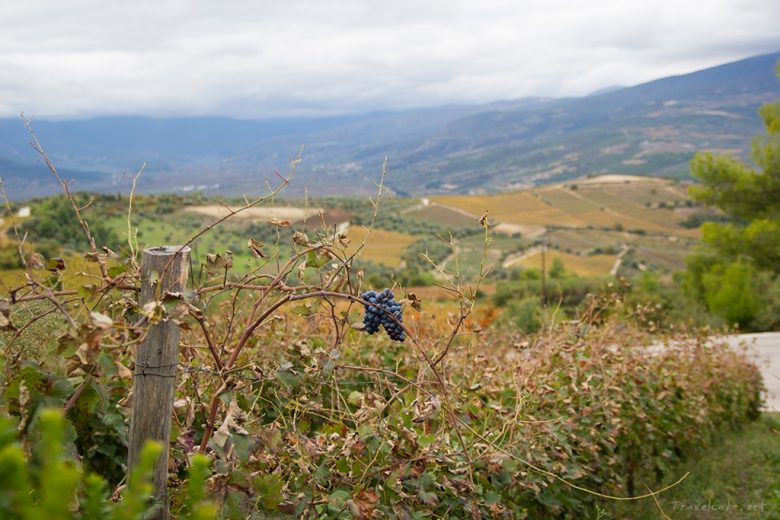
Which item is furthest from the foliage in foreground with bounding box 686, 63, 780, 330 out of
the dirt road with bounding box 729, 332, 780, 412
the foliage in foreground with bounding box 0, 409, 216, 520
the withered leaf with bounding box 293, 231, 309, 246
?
the foliage in foreground with bounding box 0, 409, 216, 520

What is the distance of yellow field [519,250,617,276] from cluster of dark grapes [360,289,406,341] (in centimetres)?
4396

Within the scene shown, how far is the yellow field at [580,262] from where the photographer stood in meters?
46.0

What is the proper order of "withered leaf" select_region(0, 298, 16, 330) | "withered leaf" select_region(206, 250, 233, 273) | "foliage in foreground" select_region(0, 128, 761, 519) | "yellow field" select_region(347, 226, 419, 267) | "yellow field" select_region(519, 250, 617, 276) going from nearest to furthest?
"withered leaf" select_region(0, 298, 16, 330) < "foliage in foreground" select_region(0, 128, 761, 519) < "withered leaf" select_region(206, 250, 233, 273) < "yellow field" select_region(347, 226, 419, 267) < "yellow field" select_region(519, 250, 617, 276)

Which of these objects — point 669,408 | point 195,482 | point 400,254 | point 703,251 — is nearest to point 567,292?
point 703,251

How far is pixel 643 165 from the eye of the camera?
150 meters

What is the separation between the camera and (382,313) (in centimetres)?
212

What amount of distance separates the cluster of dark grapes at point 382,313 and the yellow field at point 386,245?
39.4m

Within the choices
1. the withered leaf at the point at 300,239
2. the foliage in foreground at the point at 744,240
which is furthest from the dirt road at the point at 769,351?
the withered leaf at the point at 300,239

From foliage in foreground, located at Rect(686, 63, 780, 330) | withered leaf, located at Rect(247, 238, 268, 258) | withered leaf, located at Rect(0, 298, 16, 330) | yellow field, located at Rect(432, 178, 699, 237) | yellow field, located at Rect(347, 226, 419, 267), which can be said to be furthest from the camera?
yellow field, located at Rect(432, 178, 699, 237)

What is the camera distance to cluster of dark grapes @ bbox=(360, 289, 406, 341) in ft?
6.91

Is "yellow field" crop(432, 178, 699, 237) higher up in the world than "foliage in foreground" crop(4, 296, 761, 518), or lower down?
lower down

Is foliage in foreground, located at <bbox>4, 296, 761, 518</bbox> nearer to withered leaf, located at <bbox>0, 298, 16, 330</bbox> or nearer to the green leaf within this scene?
the green leaf

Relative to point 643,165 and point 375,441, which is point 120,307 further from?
point 643,165

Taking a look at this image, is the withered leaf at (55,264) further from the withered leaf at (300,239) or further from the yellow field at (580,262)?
the yellow field at (580,262)
